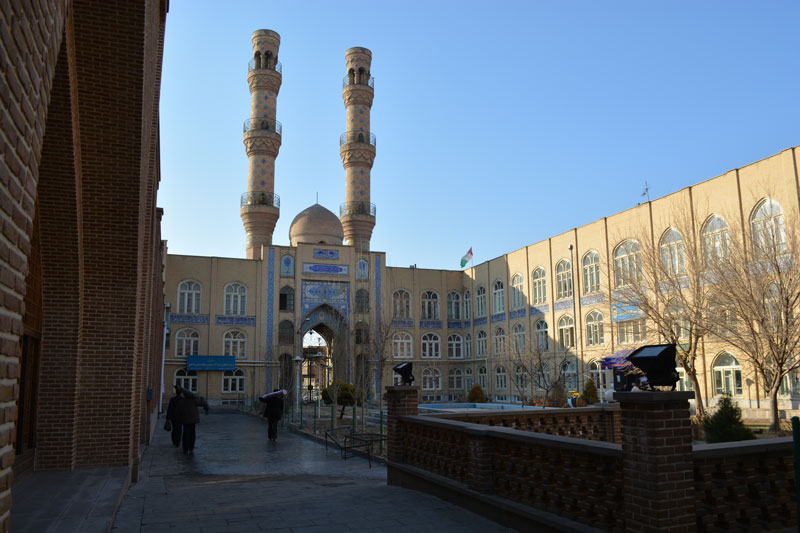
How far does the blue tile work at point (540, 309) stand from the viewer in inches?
1398

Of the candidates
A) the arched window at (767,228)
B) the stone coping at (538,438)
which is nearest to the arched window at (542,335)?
the arched window at (767,228)

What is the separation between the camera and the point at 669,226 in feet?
88.5

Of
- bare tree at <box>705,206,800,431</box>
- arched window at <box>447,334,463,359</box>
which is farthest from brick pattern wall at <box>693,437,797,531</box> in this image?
arched window at <box>447,334,463,359</box>

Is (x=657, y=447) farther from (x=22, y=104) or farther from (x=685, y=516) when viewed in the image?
(x=22, y=104)

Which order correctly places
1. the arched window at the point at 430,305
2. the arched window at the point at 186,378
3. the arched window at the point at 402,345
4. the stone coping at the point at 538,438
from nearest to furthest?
the stone coping at the point at 538,438, the arched window at the point at 186,378, the arched window at the point at 402,345, the arched window at the point at 430,305

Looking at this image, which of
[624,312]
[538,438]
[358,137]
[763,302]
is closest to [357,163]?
[358,137]

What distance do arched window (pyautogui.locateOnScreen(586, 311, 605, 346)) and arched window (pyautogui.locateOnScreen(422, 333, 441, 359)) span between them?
45.0ft

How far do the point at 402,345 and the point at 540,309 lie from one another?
10738 mm

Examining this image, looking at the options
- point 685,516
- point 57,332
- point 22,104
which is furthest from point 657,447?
point 57,332

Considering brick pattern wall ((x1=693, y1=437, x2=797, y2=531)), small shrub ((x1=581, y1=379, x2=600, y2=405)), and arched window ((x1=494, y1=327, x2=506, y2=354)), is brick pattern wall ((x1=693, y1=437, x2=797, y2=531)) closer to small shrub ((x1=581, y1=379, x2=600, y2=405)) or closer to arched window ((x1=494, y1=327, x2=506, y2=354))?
small shrub ((x1=581, y1=379, x2=600, y2=405))

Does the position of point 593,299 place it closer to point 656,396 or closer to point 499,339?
A: point 499,339

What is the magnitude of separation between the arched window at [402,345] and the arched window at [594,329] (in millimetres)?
14042

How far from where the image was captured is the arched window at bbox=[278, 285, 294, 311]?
1603 inches

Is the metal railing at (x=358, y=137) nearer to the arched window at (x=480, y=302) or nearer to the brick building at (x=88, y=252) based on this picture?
the arched window at (x=480, y=302)
